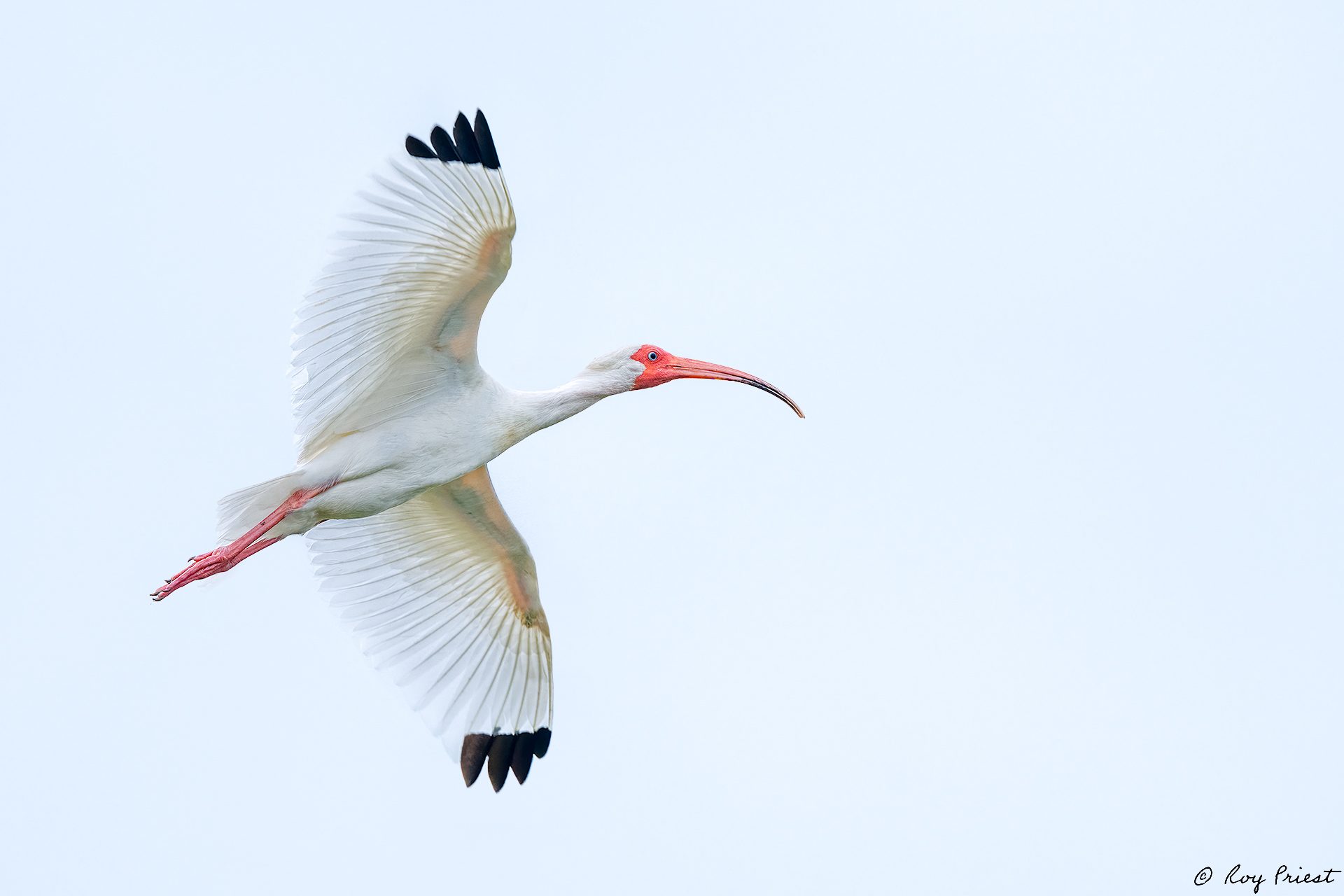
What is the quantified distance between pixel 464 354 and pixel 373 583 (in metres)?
3.14

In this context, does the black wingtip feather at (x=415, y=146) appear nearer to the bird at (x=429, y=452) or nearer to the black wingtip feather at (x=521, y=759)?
the bird at (x=429, y=452)

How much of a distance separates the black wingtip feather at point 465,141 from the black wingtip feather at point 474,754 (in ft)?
19.4

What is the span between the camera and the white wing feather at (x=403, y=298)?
15.0 meters

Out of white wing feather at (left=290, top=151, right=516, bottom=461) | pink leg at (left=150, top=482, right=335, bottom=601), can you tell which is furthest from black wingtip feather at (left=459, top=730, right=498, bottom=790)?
white wing feather at (left=290, top=151, right=516, bottom=461)

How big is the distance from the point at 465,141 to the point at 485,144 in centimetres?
16

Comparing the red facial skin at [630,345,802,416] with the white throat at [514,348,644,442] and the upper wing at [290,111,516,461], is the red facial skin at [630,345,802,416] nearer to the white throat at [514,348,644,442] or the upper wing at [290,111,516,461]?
the white throat at [514,348,644,442]

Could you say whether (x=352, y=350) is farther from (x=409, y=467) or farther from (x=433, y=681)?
(x=433, y=681)

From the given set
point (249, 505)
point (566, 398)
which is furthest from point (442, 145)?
point (249, 505)

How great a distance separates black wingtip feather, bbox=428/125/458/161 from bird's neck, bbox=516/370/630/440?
7.64 ft

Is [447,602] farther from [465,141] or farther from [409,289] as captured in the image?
[465,141]

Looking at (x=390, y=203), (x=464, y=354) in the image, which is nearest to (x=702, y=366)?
(x=464, y=354)

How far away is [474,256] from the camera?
1520 cm

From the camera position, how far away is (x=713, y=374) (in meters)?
17.4

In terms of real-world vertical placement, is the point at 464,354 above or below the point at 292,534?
above
